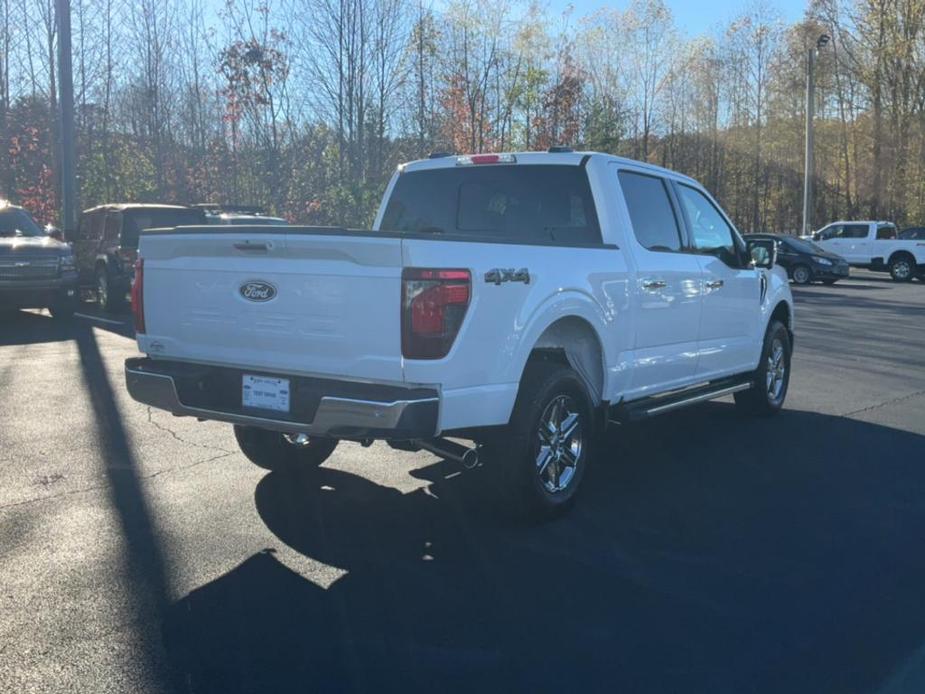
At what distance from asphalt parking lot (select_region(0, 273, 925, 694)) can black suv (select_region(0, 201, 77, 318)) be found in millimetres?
6748

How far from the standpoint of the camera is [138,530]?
16.1 feet

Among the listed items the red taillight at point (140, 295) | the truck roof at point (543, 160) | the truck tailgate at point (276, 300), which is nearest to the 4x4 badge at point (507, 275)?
the truck tailgate at point (276, 300)

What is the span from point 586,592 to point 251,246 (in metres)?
2.30

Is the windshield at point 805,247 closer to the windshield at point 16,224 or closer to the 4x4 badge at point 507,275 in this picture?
the windshield at point 16,224

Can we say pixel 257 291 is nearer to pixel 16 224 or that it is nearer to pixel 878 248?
pixel 16 224

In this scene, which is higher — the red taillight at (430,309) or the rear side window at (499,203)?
the rear side window at (499,203)

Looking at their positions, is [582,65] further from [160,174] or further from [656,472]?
[656,472]

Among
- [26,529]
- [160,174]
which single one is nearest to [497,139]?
[160,174]

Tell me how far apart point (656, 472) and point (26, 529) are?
3.86 m

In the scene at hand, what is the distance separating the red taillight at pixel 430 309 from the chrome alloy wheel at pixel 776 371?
476cm

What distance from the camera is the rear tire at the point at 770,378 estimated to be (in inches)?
322

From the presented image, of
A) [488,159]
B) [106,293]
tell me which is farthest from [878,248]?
[488,159]

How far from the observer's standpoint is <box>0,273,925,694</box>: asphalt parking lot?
137 inches

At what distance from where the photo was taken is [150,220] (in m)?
15.7
